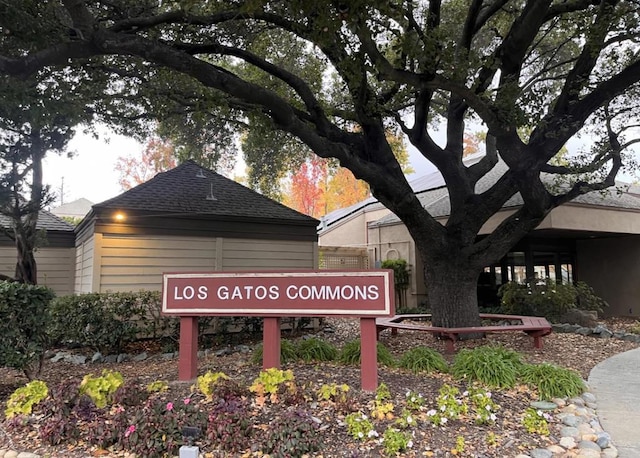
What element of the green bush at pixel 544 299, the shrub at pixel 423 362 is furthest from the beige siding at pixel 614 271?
the shrub at pixel 423 362

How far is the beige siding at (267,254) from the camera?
1012 cm

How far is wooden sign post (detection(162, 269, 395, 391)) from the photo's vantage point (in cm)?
472

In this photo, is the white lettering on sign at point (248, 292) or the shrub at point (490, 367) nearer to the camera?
the shrub at point (490, 367)

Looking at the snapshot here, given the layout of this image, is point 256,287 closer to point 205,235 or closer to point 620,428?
point 620,428

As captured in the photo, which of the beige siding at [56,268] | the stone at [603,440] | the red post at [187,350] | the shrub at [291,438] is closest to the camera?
the shrub at [291,438]

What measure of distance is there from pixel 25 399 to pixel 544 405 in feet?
16.6

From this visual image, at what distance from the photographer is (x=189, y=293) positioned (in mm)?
5496

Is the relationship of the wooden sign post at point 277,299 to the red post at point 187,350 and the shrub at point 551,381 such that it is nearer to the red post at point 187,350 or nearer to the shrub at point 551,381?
the red post at point 187,350

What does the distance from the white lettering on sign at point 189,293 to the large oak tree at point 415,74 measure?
9.54 ft

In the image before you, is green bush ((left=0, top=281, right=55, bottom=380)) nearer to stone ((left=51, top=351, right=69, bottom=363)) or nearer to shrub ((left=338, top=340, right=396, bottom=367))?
stone ((left=51, top=351, right=69, bottom=363))

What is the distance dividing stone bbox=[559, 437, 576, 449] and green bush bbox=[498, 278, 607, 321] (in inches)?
301

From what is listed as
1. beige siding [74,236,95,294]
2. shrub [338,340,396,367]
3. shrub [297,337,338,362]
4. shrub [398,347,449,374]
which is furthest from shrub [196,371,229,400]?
beige siding [74,236,95,294]

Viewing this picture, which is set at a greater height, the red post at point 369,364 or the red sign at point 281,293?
the red sign at point 281,293

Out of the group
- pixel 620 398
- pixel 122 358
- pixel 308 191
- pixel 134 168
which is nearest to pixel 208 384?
pixel 122 358
